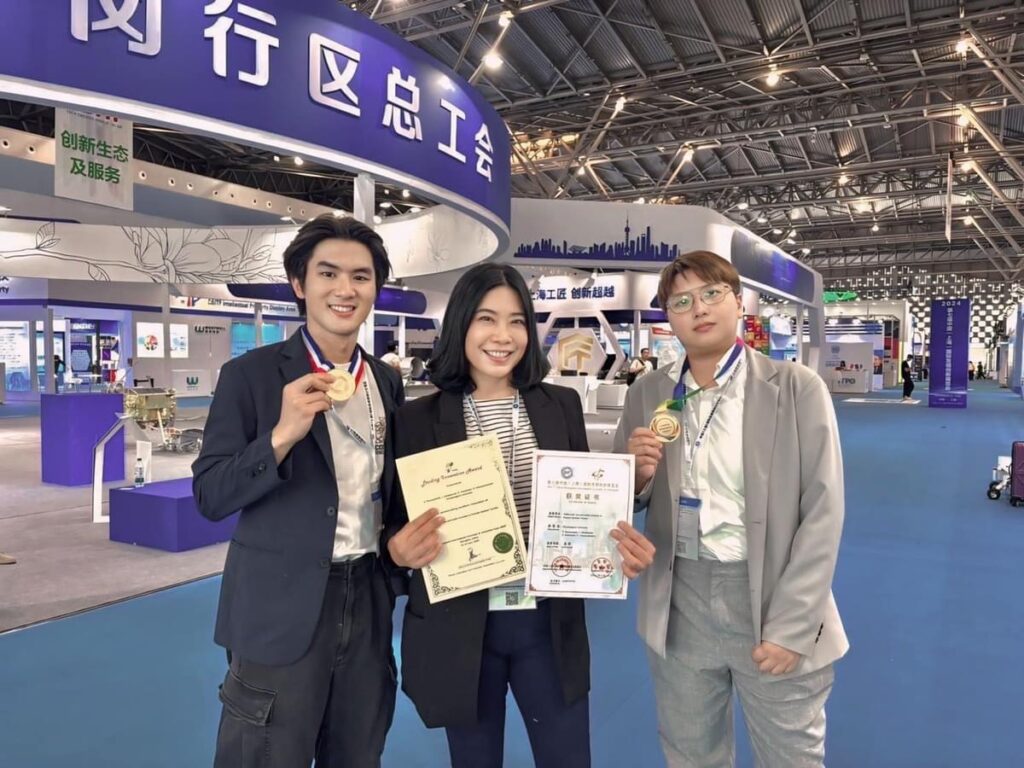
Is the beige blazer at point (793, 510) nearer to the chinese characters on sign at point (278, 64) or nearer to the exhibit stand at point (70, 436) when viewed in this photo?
the chinese characters on sign at point (278, 64)

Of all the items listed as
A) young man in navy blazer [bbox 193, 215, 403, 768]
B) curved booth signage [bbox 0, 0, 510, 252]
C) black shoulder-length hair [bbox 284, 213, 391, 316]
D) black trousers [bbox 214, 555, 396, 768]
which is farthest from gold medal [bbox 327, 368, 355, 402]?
curved booth signage [bbox 0, 0, 510, 252]

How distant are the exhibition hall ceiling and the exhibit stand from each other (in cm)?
602

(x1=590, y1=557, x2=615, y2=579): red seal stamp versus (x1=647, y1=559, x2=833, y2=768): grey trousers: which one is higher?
(x1=590, y1=557, x2=615, y2=579): red seal stamp

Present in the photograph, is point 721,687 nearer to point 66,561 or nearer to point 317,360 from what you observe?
point 317,360

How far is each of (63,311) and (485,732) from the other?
65.5 ft

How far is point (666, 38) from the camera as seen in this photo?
10.8m

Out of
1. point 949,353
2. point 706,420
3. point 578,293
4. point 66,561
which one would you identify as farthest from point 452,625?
point 949,353

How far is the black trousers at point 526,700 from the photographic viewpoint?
143cm

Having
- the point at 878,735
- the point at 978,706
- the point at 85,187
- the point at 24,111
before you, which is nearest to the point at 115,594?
the point at 85,187

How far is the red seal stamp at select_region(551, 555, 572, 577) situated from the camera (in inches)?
53.1

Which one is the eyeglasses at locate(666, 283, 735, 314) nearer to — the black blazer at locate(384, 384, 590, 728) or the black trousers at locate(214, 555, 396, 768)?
the black blazer at locate(384, 384, 590, 728)

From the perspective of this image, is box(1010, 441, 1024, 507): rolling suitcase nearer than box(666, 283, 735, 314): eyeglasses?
No

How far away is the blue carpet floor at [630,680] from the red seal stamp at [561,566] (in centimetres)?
133

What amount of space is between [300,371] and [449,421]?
314 millimetres
